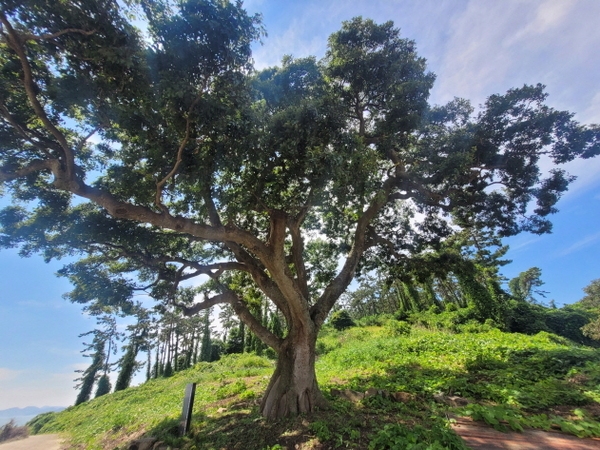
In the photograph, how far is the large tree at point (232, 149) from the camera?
4.85 m

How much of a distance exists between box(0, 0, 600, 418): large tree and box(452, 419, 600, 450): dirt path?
3262 millimetres

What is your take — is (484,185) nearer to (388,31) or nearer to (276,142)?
(388,31)

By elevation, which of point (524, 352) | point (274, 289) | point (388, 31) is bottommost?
point (524, 352)

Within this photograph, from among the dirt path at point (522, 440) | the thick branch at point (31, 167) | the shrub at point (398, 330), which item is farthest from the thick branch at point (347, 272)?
the shrub at point (398, 330)

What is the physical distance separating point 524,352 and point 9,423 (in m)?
31.4

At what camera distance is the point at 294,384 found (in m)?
6.41

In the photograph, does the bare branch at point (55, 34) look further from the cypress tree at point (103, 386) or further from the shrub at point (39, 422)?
the cypress tree at point (103, 386)

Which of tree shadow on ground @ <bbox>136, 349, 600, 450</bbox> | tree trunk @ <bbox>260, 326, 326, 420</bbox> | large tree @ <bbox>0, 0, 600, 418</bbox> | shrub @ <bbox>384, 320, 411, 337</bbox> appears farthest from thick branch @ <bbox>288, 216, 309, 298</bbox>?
shrub @ <bbox>384, 320, 411, 337</bbox>

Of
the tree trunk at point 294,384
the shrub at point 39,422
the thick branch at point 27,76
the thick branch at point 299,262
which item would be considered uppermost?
the thick branch at point 27,76

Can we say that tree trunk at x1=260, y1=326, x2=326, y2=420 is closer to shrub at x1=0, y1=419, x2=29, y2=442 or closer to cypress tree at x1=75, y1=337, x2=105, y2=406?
shrub at x1=0, y1=419, x2=29, y2=442

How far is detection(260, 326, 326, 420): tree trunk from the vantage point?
621cm

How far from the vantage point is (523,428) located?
4508mm

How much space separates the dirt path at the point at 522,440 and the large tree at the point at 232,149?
3.26m

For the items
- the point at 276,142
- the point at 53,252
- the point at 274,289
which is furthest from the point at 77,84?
the point at 274,289
